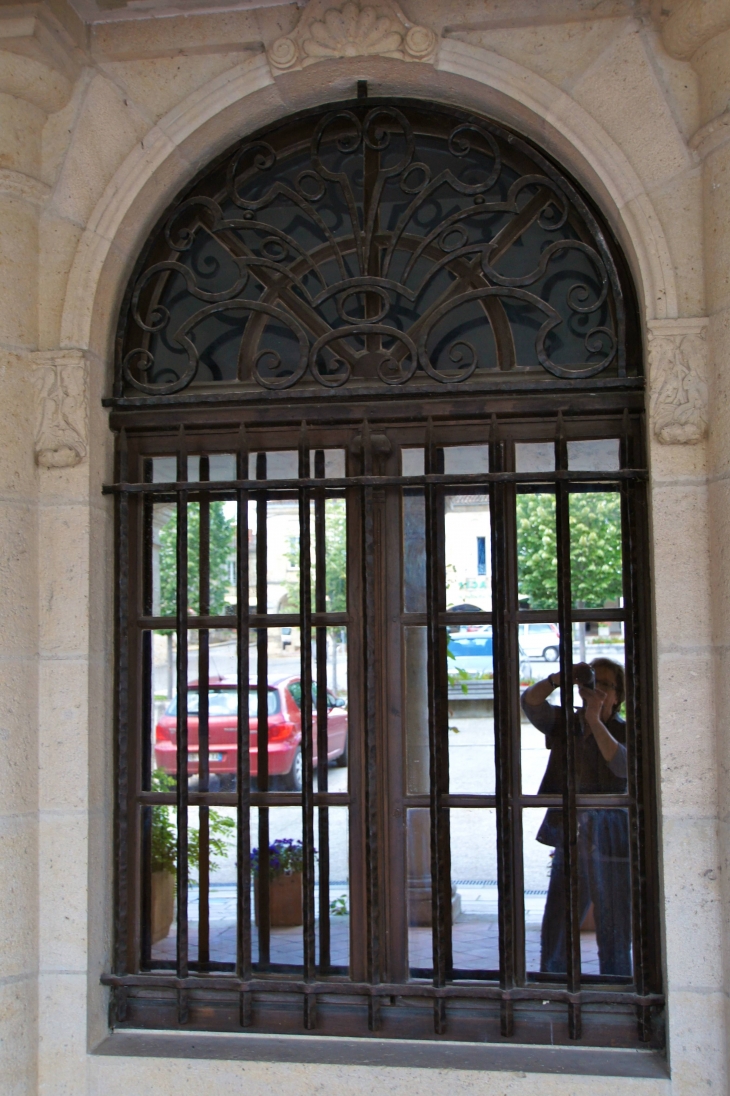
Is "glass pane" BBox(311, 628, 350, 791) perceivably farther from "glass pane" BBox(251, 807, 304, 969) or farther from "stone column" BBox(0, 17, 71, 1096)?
"stone column" BBox(0, 17, 71, 1096)

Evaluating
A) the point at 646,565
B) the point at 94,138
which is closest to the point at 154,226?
the point at 94,138

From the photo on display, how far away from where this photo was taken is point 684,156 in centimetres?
310

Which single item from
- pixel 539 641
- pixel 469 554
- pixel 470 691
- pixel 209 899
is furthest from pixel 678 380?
pixel 209 899

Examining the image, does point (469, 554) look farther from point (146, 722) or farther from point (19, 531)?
point (19, 531)

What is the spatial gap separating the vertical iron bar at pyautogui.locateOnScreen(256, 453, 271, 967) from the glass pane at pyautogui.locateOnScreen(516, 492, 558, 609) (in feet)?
2.94

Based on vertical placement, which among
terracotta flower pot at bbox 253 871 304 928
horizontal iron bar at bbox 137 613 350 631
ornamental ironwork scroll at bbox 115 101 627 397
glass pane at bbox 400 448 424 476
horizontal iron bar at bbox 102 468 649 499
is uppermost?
ornamental ironwork scroll at bbox 115 101 627 397

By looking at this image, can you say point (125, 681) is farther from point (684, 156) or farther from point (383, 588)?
point (684, 156)

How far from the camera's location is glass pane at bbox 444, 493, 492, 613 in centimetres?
332

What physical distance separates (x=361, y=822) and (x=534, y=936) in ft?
3.37

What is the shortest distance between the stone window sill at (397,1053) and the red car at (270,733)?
2.90ft

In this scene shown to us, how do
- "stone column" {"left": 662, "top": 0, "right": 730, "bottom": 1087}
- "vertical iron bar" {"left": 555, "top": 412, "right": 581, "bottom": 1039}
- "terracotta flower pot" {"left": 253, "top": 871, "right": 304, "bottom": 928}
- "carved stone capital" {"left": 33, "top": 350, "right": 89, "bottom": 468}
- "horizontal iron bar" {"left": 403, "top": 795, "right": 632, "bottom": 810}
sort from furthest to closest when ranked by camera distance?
"terracotta flower pot" {"left": 253, "top": 871, "right": 304, "bottom": 928}
"carved stone capital" {"left": 33, "top": 350, "right": 89, "bottom": 468}
"horizontal iron bar" {"left": 403, "top": 795, "right": 632, "bottom": 810}
"vertical iron bar" {"left": 555, "top": 412, "right": 581, "bottom": 1039}
"stone column" {"left": 662, "top": 0, "right": 730, "bottom": 1087}

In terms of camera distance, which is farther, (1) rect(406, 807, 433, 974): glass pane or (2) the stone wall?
(1) rect(406, 807, 433, 974): glass pane

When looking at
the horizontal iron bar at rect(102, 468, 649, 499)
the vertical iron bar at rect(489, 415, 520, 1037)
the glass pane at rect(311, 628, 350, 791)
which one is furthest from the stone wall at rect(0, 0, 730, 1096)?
the glass pane at rect(311, 628, 350, 791)

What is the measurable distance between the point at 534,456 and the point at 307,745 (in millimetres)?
1259
